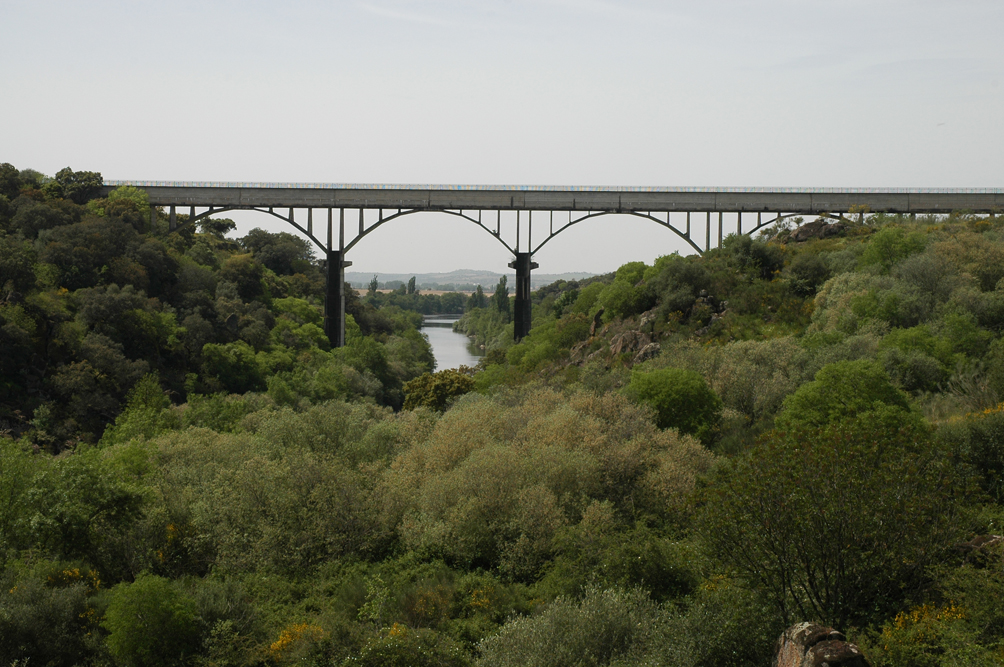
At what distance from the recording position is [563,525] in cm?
1941

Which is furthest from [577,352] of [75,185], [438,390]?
[75,185]

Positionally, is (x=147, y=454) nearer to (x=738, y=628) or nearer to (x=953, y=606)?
(x=738, y=628)

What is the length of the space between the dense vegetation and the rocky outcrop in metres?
1.20

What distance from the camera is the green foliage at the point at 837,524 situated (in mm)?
13141

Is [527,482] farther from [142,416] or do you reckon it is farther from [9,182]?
[9,182]

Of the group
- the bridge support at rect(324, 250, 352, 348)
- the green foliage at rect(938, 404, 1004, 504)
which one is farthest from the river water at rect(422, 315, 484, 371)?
the green foliage at rect(938, 404, 1004, 504)

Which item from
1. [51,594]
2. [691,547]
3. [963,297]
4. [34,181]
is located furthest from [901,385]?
[34,181]

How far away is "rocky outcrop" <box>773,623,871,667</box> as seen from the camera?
1109 cm

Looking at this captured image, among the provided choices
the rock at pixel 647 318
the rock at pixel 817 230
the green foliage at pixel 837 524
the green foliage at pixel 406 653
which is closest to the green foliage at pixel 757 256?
the rock at pixel 817 230

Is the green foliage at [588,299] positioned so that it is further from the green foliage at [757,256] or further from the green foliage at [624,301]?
the green foliage at [757,256]

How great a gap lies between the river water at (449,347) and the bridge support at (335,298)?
17.9 meters

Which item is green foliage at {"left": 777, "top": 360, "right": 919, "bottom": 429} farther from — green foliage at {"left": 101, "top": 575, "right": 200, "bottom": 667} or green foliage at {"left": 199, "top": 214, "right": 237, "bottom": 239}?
green foliage at {"left": 199, "top": 214, "right": 237, "bottom": 239}

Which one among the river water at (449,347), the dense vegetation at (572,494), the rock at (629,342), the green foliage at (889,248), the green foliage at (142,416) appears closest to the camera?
the dense vegetation at (572,494)

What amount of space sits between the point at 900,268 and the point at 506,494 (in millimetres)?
22729
